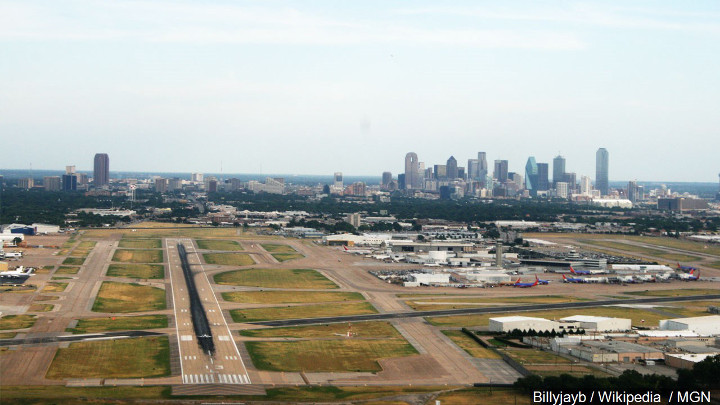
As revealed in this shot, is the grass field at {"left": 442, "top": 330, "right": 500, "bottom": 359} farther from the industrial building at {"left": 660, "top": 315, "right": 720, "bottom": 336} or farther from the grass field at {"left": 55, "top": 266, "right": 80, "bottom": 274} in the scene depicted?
the grass field at {"left": 55, "top": 266, "right": 80, "bottom": 274}

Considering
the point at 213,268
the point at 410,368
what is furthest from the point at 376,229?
the point at 410,368

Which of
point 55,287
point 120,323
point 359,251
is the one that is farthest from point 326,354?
point 359,251

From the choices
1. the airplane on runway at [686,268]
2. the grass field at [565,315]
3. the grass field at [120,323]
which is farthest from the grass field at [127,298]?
the airplane on runway at [686,268]

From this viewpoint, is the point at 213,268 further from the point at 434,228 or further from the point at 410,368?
the point at 434,228

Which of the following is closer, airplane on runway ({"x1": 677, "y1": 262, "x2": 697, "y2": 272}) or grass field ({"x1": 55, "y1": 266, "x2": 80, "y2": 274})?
grass field ({"x1": 55, "y1": 266, "x2": 80, "y2": 274})

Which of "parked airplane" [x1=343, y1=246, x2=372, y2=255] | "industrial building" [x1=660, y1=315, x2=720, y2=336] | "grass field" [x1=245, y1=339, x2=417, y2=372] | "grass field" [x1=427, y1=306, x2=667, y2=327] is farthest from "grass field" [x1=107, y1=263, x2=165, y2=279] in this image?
"industrial building" [x1=660, y1=315, x2=720, y2=336]

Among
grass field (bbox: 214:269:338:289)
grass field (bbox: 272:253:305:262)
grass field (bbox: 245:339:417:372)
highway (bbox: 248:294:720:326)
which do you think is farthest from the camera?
grass field (bbox: 272:253:305:262)

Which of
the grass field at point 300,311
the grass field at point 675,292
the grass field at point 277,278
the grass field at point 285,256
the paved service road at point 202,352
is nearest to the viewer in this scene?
the paved service road at point 202,352

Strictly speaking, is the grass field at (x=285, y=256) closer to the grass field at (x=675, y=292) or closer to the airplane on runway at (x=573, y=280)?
the airplane on runway at (x=573, y=280)

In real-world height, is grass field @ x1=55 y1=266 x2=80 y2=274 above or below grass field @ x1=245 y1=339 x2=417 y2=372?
above
